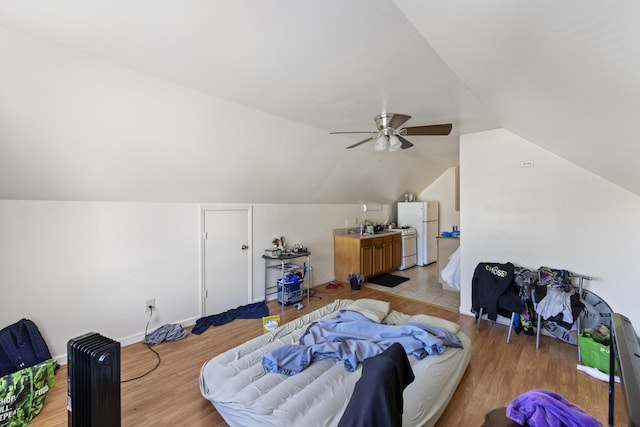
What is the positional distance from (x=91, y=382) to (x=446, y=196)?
685cm

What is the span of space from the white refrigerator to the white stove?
0.14 meters

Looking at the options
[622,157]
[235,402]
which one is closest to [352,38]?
[622,157]

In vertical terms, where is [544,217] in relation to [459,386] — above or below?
above

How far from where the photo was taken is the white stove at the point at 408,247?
20.2 ft

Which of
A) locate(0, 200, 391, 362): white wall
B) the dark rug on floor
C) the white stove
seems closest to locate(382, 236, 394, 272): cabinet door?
the dark rug on floor

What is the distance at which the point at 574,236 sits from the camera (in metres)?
3.01

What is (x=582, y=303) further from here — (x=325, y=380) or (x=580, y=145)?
(x=325, y=380)

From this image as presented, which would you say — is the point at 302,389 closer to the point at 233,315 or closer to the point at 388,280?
the point at 233,315

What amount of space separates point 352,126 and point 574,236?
275cm

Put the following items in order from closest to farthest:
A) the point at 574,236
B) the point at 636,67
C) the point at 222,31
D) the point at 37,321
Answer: the point at 636,67
the point at 222,31
the point at 37,321
the point at 574,236

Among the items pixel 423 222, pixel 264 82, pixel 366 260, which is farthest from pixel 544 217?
pixel 264 82

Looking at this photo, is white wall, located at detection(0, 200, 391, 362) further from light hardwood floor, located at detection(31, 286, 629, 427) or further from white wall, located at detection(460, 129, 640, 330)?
white wall, located at detection(460, 129, 640, 330)

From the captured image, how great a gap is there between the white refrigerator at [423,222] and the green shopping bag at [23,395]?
625cm

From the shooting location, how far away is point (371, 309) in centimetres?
323
